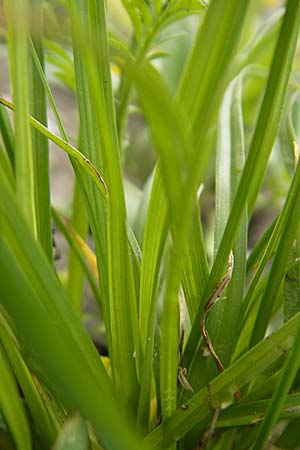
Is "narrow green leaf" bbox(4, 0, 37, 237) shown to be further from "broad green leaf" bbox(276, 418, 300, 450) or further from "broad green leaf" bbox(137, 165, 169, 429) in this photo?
"broad green leaf" bbox(276, 418, 300, 450)

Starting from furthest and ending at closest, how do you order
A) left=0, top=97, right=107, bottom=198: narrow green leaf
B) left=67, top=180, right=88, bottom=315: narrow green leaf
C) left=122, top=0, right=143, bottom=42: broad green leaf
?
left=67, top=180, right=88, bottom=315: narrow green leaf → left=122, top=0, right=143, bottom=42: broad green leaf → left=0, top=97, right=107, bottom=198: narrow green leaf

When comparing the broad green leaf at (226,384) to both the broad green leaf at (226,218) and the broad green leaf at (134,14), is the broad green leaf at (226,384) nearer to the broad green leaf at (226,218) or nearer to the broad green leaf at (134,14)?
the broad green leaf at (226,218)

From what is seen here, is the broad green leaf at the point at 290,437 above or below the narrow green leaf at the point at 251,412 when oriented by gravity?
below

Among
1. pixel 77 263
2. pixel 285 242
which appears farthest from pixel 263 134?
pixel 77 263

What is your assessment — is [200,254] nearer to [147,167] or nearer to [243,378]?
[243,378]

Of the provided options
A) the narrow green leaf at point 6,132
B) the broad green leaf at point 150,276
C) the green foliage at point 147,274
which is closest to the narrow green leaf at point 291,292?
the green foliage at point 147,274

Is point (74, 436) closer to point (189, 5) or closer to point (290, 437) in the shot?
point (290, 437)

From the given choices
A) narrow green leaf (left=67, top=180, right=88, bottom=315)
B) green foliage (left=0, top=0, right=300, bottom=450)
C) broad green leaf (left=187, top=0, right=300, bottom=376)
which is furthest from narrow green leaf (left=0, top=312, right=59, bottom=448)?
narrow green leaf (left=67, top=180, right=88, bottom=315)

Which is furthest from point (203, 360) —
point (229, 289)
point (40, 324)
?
point (40, 324)
